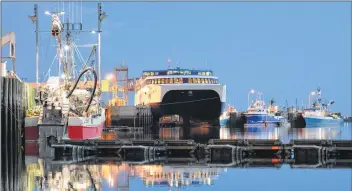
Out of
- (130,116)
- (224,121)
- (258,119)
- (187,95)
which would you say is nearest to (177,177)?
(187,95)

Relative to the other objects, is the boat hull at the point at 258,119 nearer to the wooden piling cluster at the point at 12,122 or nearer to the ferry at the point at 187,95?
the ferry at the point at 187,95

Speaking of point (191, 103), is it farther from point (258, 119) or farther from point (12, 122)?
point (12, 122)

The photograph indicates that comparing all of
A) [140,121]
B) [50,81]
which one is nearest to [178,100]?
[140,121]

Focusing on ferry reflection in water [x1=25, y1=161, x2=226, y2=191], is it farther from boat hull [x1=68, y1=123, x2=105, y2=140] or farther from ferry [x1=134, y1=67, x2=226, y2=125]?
ferry [x1=134, y1=67, x2=226, y2=125]

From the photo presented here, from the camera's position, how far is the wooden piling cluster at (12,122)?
117ft

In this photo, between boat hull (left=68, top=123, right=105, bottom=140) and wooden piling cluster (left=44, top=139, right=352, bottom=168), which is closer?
wooden piling cluster (left=44, top=139, right=352, bottom=168)

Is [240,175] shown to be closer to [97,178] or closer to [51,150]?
[97,178]

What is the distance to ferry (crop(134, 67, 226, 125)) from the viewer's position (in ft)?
305

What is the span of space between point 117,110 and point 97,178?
73.2 meters

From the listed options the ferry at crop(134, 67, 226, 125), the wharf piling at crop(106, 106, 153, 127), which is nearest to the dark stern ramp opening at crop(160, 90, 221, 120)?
the ferry at crop(134, 67, 226, 125)

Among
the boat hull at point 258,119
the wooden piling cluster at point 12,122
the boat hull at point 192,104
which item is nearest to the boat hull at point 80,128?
the wooden piling cluster at point 12,122

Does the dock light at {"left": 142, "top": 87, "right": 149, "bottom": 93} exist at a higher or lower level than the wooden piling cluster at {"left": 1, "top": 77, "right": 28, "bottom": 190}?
higher

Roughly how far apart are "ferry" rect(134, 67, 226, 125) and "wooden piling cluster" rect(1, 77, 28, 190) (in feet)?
149

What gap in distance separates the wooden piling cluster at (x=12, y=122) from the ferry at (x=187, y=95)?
4537cm
